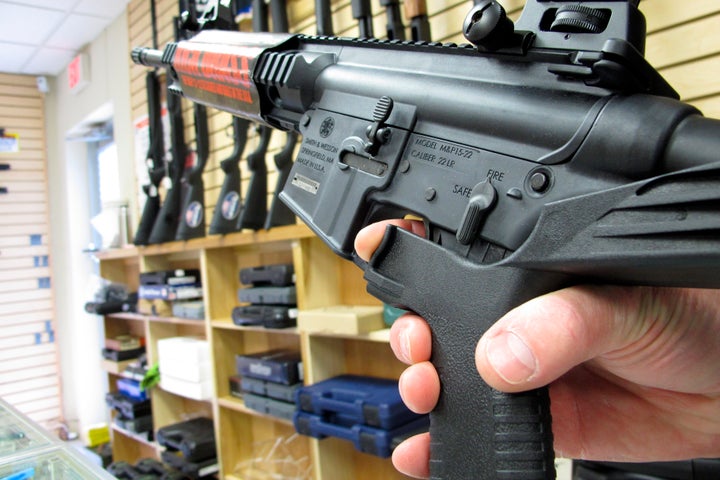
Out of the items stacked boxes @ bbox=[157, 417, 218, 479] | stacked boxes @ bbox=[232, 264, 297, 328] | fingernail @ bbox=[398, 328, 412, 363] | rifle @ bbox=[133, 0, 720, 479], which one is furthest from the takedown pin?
stacked boxes @ bbox=[157, 417, 218, 479]

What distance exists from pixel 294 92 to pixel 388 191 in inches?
9.9

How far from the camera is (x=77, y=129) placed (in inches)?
170

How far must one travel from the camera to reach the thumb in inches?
16.0

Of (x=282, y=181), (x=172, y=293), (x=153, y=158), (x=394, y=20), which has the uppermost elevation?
(x=394, y=20)

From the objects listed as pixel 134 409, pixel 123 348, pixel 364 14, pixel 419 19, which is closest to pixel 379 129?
pixel 419 19

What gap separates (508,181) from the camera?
19.1 inches

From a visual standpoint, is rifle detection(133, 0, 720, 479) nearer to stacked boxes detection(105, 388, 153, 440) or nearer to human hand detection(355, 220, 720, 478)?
human hand detection(355, 220, 720, 478)

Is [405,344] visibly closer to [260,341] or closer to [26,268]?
[260,341]

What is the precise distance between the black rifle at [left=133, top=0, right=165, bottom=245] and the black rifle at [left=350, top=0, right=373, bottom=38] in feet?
5.35

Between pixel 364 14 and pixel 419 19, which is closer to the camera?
pixel 419 19

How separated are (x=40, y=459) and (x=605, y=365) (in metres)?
0.80

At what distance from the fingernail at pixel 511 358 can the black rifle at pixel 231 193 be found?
1.82 meters

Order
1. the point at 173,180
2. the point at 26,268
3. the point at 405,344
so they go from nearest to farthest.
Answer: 1. the point at 405,344
2. the point at 173,180
3. the point at 26,268

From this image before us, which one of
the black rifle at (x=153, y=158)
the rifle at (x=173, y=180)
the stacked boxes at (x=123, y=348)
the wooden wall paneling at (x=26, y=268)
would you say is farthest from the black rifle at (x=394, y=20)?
the wooden wall paneling at (x=26, y=268)
